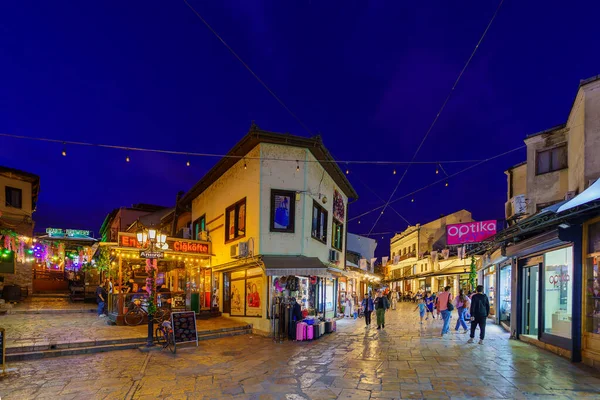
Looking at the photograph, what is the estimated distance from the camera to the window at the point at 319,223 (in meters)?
16.4

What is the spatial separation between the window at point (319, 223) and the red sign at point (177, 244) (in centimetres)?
551

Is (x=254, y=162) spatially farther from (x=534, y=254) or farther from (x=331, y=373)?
(x=534, y=254)

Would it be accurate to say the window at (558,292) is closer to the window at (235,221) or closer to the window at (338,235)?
the window at (338,235)

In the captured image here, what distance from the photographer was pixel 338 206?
807 inches

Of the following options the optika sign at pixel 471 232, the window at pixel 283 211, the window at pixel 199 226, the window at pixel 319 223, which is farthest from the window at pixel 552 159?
the window at pixel 199 226

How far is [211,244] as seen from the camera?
19062 millimetres

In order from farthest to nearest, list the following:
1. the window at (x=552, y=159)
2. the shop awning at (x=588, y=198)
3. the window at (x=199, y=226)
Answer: the window at (x=199, y=226), the window at (x=552, y=159), the shop awning at (x=588, y=198)

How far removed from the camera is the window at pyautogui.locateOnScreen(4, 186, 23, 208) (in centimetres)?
2448

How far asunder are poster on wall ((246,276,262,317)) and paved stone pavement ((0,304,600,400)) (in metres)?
2.86

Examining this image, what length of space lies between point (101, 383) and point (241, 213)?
29.5 feet

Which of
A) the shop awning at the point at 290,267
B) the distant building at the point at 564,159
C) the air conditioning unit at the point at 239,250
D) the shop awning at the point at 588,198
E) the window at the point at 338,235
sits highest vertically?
the distant building at the point at 564,159

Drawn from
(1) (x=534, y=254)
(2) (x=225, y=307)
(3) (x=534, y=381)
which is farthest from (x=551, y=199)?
(2) (x=225, y=307)

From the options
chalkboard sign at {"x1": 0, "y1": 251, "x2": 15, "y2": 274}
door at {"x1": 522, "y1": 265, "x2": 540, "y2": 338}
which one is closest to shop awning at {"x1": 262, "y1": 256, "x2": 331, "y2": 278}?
door at {"x1": 522, "y1": 265, "x2": 540, "y2": 338}

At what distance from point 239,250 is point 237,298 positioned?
95.2 inches
